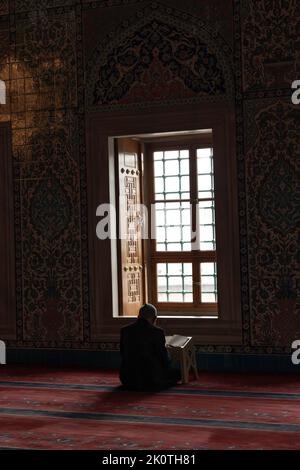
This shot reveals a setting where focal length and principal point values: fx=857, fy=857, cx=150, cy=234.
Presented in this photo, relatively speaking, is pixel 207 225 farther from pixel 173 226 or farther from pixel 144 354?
pixel 144 354

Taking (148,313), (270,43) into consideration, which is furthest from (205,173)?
(148,313)

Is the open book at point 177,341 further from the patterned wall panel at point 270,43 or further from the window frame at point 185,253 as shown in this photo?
the patterned wall panel at point 270,43

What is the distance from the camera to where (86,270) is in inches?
322

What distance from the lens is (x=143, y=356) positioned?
6676mm

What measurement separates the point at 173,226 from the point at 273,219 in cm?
132

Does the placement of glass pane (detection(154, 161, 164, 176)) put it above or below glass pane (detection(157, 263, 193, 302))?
above

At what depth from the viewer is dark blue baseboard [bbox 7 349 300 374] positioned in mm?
7443

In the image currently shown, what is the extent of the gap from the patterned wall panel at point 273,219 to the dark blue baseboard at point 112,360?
16 cm

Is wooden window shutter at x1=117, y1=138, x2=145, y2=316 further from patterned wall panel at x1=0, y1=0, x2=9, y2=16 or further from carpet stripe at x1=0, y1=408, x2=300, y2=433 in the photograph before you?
carpet stripe at x1=0, y1=408, x2=300, y2=433

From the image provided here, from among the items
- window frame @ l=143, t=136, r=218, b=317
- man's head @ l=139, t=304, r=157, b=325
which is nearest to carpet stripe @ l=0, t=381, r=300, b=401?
man's head @ l=139, t=304, r=157, b=325

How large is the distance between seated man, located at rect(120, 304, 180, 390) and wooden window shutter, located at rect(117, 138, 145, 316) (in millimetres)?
1455

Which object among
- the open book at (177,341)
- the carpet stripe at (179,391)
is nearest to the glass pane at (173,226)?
the open book at (177,341)

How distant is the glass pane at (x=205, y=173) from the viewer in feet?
27.2

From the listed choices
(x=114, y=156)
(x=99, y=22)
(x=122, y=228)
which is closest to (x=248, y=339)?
(x=122, y=228)
